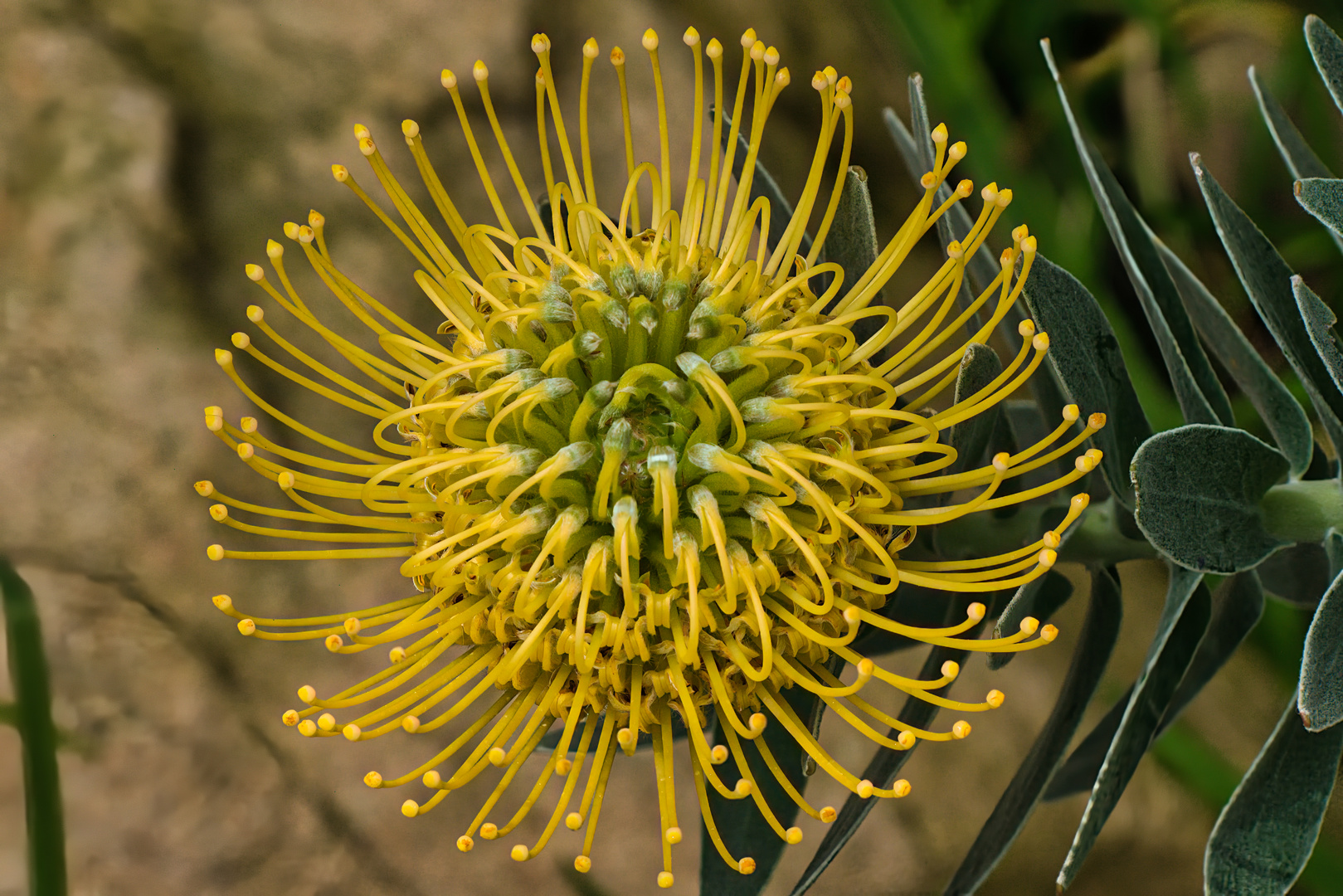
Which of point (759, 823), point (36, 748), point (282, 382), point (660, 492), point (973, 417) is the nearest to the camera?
point (36, 748)

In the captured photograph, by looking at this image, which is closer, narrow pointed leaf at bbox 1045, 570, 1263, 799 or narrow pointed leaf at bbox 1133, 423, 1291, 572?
narrow pointed leaf at bbox 1133, 423, 1291, 572

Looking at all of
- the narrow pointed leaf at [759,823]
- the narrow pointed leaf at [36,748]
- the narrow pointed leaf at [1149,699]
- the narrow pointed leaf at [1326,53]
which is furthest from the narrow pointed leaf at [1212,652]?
the narrow pointed leaf at [36,748]

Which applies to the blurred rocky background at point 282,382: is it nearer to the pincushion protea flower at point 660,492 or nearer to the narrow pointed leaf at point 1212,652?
the narrow pointed leaf at point 1212,652

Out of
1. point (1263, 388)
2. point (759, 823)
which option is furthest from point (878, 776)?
point (1263, 388)

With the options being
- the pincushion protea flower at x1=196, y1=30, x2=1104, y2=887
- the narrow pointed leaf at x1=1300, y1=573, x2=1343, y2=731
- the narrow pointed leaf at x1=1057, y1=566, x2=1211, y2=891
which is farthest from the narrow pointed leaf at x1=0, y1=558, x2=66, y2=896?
the narrow pointed leaf at x1=1300, y1=573, x2=1343, y2=731

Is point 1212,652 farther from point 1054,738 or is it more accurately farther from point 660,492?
point 660,492

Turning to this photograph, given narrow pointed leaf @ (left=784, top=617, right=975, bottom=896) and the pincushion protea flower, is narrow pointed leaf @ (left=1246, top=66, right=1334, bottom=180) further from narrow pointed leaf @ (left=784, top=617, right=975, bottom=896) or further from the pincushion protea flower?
narrow pointed leaf @ (left=784, top=617, right=975, bottom=896)
